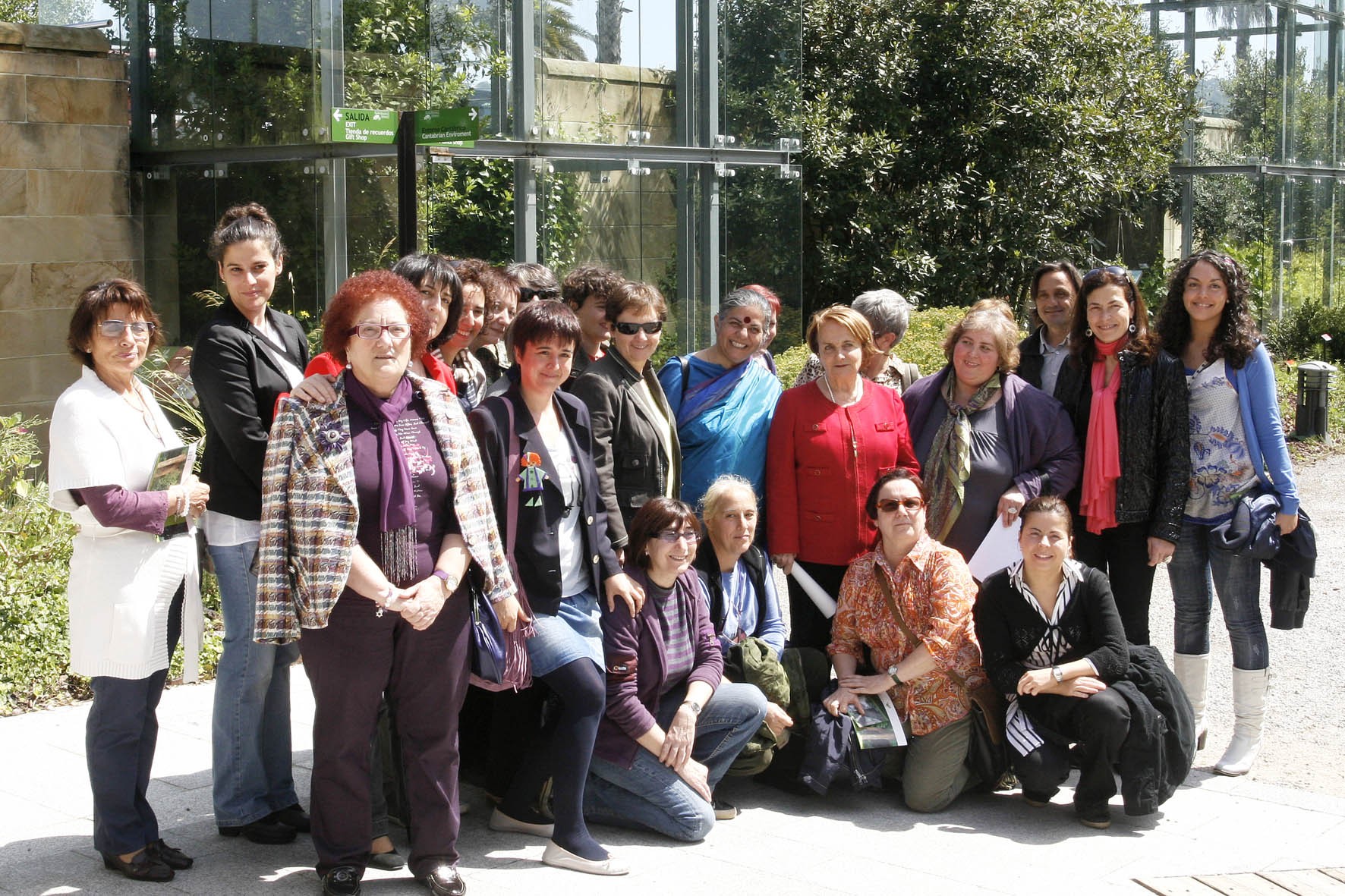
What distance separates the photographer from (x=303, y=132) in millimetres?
10461

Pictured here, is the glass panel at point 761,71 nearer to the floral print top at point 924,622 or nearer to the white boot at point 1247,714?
the floral print top at point 924,622

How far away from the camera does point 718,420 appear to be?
236 inches

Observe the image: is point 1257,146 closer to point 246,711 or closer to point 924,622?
point 924,622

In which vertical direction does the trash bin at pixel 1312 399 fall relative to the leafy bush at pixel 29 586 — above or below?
above

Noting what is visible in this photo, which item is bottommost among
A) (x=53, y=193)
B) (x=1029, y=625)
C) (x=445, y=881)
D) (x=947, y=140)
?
(x=445, y=881)

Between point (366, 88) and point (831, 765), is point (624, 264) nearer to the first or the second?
point (366, 88)

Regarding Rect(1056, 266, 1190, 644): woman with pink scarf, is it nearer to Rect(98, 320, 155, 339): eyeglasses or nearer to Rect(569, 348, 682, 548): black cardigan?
Rect(569, 348, 682, 548): black cardigan

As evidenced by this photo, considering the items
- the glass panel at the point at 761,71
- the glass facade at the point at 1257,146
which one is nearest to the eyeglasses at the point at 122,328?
the glass panel at the point at 761,71

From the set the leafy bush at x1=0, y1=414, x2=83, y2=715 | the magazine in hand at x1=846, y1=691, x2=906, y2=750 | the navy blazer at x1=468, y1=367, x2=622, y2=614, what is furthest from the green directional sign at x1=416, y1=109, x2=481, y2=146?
the magazine in hand at x1=846, y1=691, x2=906, y2=750

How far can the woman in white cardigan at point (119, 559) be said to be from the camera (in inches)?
177

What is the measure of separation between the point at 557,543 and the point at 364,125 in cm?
409

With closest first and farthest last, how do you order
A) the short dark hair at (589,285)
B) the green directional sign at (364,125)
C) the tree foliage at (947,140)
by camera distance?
the short dark hair at (589,285) → the green directional sign at (364,125) → the tree foliage at (947,140)

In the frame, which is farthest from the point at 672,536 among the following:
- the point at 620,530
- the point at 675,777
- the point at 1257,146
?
the point at 1257,146

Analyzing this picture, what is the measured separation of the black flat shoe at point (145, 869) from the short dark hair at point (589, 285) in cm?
266
